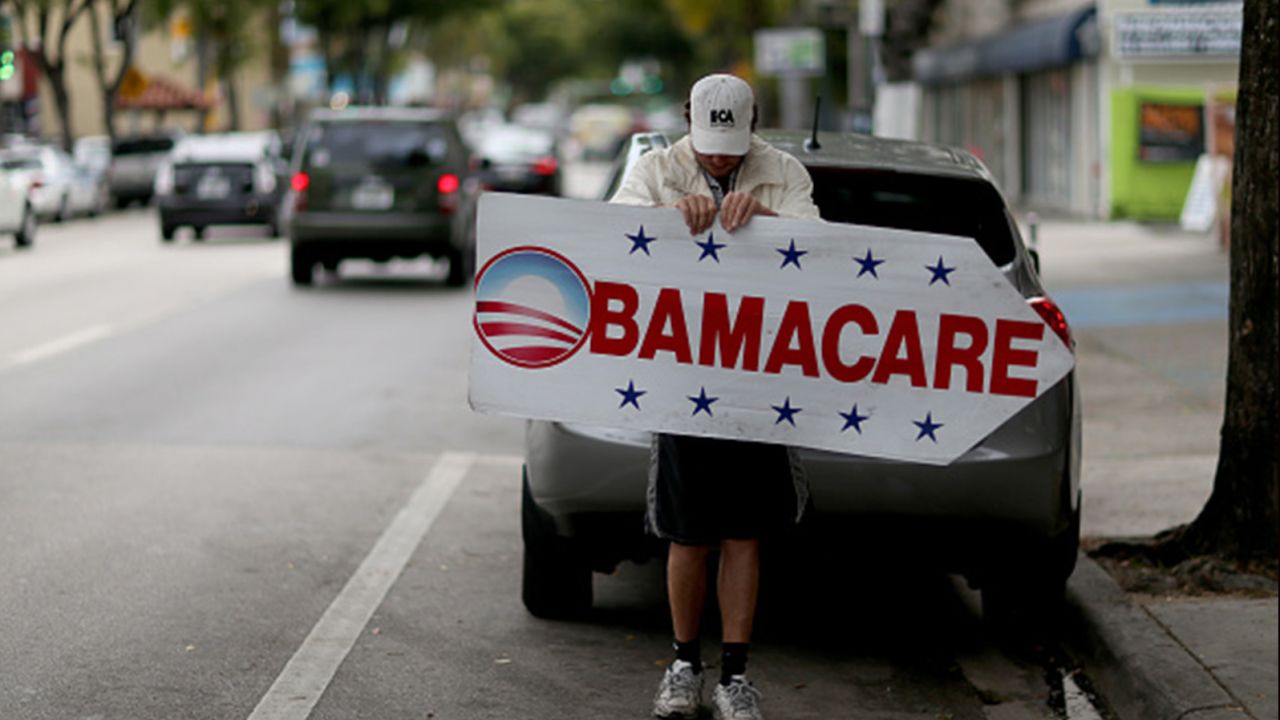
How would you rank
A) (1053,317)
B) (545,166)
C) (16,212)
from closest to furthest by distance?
1. (1053,317)
2. (16,212)
3. (545,166)

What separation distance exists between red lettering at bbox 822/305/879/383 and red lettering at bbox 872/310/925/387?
0.12 feet

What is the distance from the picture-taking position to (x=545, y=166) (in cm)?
3500

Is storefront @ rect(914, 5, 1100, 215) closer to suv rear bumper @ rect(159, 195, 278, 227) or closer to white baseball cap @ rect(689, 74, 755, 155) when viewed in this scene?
suv rear bumper @ rect(159, 195, 278, 227)

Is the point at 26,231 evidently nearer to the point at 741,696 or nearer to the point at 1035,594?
the point at 1035,594

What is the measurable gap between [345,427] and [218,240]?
21043 millimetres

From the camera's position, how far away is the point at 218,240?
32.5m

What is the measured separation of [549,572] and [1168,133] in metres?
25.6

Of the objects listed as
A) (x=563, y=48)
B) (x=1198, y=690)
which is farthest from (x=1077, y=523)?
(x=563, y=48)

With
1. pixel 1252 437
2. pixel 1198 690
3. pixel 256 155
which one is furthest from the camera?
pixel 256 155

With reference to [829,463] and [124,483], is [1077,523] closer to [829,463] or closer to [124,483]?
[829,463]

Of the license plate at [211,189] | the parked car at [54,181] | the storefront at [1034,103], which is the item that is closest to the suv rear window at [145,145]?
the parked car at [54,181]

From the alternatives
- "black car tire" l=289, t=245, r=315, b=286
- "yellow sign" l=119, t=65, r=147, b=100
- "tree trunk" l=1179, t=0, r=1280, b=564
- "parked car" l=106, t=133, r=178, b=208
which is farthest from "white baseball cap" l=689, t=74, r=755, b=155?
"yellow sign" l=119, t=65, r=147, b=100

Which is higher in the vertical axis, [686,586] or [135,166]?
[686,586]

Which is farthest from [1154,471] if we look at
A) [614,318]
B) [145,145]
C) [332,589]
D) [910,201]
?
[145,145]
